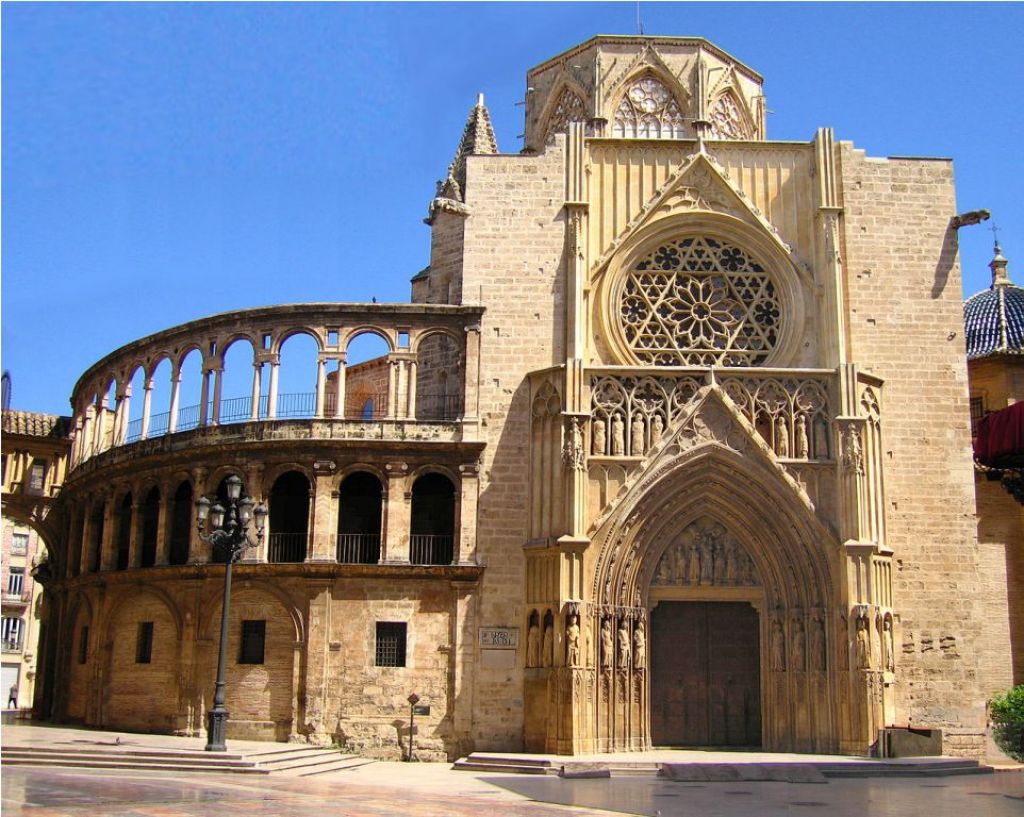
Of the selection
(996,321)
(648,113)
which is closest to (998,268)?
(996,321)

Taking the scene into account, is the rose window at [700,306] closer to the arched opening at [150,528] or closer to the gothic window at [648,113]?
the gothic window at [648,113]

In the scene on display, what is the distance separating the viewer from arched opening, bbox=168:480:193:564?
3017 cm

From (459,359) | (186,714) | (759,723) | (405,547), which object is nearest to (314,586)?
(405,547)

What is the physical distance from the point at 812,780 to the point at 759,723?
4549 millimetres

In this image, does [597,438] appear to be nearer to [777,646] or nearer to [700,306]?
[700,306]

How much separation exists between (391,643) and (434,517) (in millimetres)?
3253

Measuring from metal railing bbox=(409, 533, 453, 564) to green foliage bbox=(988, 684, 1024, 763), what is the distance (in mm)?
11658

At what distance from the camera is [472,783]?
21234 millimetres

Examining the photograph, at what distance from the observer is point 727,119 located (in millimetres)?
35156

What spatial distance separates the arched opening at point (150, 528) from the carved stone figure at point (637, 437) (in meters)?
12.1

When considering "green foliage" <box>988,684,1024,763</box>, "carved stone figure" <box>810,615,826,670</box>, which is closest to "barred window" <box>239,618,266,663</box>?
"carved stone figure" <box>810,615,826,670</box>

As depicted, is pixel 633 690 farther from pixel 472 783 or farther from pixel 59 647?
pixel 59 647

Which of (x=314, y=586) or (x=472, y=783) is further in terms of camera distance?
(x=314, y=586)

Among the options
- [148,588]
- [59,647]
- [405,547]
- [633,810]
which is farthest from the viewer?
[59,647]
